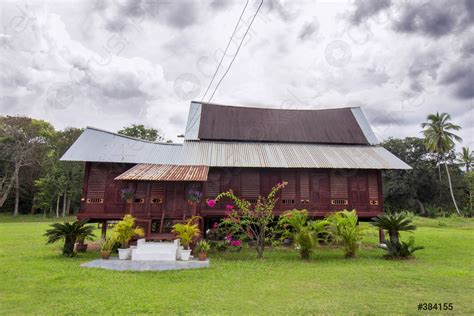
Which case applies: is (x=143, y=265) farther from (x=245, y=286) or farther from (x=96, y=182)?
(x=96, y=182)

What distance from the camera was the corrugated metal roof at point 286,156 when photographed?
43.3 feet

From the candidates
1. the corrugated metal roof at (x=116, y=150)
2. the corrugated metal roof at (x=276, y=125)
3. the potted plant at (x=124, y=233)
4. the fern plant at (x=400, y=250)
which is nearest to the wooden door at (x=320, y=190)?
the corrugated metal roof at (x=276, y=125)

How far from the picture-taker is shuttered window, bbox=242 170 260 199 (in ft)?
44.9

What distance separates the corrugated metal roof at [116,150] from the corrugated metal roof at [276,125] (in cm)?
185

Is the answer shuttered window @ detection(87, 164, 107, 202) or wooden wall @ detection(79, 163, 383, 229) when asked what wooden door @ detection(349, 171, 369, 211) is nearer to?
wooden wall @ detection(79, 163, 383, 229)

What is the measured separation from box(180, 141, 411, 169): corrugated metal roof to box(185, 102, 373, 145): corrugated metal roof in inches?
20.9

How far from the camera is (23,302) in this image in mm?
5707

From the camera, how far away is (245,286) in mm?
6930

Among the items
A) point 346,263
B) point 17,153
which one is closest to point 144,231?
point 346,263

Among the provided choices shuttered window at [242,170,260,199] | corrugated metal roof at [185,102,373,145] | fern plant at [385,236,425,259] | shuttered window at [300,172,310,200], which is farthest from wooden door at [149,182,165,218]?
fern plant at [385,236,425,259]

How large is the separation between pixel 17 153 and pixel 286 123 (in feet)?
97.3

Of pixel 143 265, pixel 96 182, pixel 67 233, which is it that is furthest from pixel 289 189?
pixel 67 233

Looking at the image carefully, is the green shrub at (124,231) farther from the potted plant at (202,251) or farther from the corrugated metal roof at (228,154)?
the corrugated metal roof at (228,154)

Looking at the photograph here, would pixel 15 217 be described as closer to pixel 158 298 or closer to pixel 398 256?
pixel 158 298
